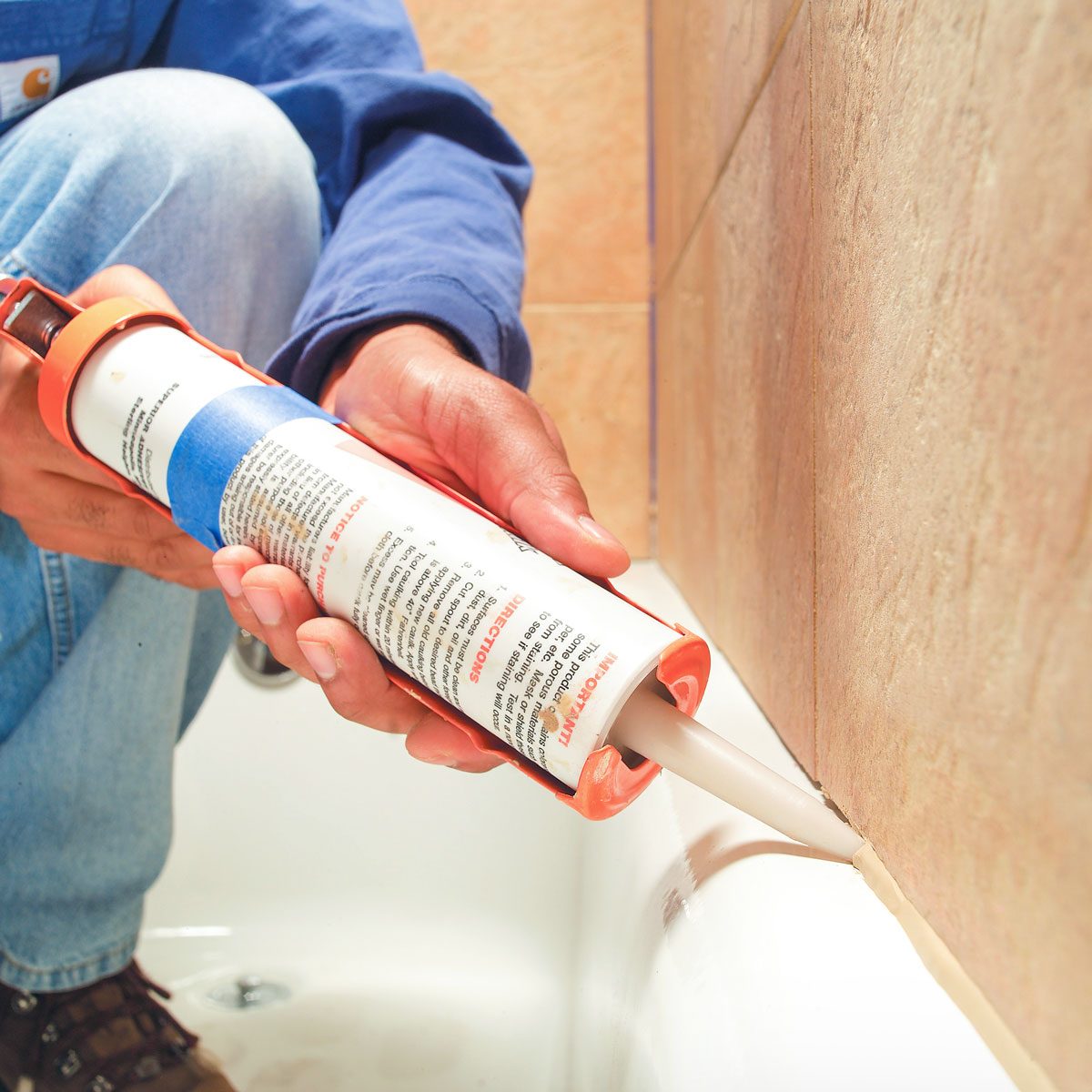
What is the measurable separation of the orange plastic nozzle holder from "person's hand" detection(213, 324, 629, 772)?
0.01 m

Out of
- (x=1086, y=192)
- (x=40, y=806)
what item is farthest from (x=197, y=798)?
(x=1086, y=192)

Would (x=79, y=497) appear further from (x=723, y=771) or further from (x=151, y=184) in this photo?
(x=723, y=771)

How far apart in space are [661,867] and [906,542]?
6.5 inches

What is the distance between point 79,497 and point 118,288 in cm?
10

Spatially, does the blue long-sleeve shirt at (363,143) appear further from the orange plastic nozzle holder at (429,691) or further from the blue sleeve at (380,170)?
the orange plastic nozzle holder at (429,691)

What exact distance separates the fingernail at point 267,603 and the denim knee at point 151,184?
0.24m

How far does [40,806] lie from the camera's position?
511 mm

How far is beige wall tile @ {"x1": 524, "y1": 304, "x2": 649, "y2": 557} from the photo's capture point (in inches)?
38.0

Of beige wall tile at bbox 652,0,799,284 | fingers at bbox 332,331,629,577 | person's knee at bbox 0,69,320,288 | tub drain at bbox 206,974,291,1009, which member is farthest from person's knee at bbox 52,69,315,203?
tub drain at bbox 206,974,291,1009

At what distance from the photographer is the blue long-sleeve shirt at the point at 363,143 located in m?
0.49

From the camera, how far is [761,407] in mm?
419

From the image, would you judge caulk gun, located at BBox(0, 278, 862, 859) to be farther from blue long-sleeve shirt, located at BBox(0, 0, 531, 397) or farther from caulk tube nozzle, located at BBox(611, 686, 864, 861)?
blue long-sleeve shirt, located at BBox(0, 0, 531, 397)

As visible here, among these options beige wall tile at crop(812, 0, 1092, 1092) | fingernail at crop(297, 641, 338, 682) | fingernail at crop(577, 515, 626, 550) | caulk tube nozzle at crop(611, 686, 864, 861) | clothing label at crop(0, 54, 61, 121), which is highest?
beige wall tile at crop(812, 0, 1092, 1092)

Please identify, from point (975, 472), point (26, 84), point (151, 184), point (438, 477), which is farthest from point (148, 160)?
point (975, 472)
